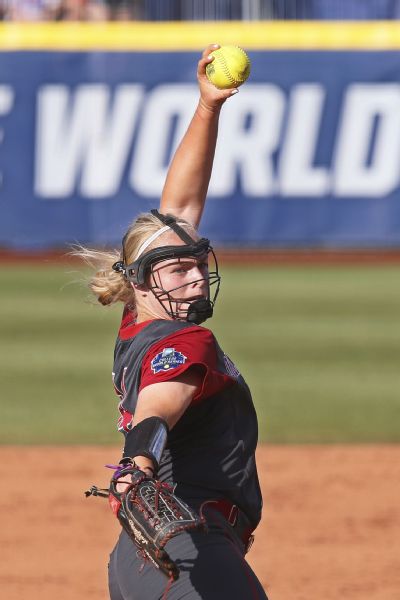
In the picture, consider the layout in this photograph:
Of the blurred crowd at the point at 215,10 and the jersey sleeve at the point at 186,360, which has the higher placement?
the jersey sleeve at the point at 186,360

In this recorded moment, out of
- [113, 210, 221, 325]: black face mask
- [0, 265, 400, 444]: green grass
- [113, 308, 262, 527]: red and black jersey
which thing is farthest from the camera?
[0, 265, 400, 444]: green grass

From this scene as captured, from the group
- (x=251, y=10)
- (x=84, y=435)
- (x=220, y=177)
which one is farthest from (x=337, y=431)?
(x=251, y=10)

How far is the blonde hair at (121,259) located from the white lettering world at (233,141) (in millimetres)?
12503

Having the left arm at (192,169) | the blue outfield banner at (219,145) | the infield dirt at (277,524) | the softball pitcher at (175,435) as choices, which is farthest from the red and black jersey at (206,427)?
the blue outfield banner at (219,145)

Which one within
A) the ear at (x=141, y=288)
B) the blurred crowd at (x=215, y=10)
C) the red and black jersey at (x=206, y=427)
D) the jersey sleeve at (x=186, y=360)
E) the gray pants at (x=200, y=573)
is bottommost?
the blurred crowd at (x=215, y=10)

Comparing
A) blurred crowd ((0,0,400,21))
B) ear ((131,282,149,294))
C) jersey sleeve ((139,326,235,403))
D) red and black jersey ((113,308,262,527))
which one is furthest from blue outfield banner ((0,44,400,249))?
jersey sleeve ((139,326,235,403))

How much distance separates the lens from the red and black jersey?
9.98 feet

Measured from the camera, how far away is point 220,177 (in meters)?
16.2

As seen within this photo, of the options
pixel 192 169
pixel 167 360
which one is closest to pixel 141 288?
pixel 167 360

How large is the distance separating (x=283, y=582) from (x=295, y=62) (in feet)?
39.5

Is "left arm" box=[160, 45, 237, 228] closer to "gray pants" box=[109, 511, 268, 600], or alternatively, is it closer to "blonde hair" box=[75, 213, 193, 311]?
"blonde hair" box=[75, 213, 193, 311]

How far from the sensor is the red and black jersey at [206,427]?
304 cm

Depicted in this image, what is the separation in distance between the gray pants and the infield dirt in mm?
2097

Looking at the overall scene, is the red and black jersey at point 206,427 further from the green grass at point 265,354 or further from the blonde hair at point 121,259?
the green grass at point 265,354
